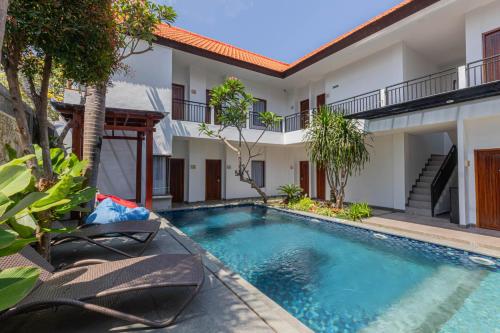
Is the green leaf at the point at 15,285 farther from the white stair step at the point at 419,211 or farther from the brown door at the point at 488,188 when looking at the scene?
the white stair step at the point at 419,211

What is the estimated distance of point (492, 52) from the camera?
7840 mm

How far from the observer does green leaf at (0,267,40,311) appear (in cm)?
131

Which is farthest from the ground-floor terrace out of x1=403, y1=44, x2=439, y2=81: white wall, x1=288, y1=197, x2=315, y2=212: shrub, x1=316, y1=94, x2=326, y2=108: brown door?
x1=316, y1=94, x2=326, y2=108: brown door

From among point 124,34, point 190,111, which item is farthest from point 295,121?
point 124,34

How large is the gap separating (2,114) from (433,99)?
10.3 meters

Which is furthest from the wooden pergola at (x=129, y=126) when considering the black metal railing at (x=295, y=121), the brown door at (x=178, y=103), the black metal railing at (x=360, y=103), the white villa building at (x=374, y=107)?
the black metal railing at (x=295, y=121)

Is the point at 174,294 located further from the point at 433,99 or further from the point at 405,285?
the point at 433,99

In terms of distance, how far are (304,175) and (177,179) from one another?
27.4 feet

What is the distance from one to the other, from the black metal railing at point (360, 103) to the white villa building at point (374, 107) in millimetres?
56

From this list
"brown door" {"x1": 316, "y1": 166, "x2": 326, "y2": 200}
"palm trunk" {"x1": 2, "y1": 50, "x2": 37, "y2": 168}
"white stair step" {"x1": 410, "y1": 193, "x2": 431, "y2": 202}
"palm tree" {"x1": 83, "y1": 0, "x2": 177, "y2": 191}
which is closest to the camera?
"palm trunk" {"x1": 2, "y1": 50, "x2": 37, "y2": 168}

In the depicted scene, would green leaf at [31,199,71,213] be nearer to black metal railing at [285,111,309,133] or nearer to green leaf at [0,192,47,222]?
green leaf at [0,192,47,222]

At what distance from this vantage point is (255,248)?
Result: 6.40 m

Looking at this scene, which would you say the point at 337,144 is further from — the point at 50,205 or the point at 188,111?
the point at 50,205

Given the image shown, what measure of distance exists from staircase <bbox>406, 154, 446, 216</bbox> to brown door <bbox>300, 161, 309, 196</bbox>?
6.44 metres
